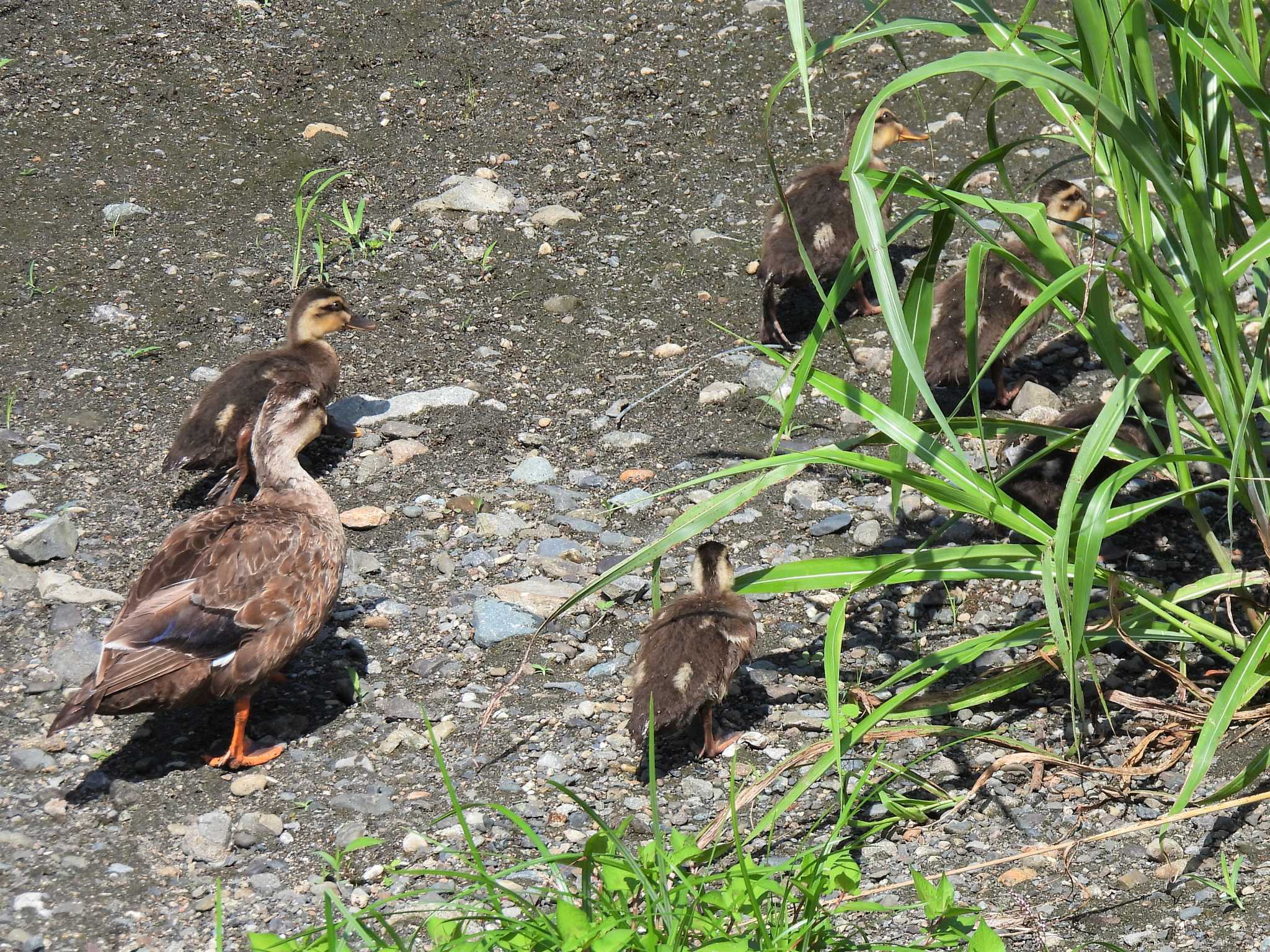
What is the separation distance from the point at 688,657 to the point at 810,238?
9.57 feet

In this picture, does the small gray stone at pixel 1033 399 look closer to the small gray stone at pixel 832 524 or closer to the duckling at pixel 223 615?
the small gray stone at pixel 832 524

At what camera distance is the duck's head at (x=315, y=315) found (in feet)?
18.8

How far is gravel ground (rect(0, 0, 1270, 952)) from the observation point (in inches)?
140

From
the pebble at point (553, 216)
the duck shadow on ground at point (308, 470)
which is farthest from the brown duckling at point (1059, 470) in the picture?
the pebble at point (553, 216)

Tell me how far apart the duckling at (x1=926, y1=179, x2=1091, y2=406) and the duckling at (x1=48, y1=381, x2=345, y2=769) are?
8.67 ft

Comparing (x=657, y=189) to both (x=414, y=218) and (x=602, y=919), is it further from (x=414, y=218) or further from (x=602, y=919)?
(x=602, y=919)

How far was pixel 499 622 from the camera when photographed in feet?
14.9

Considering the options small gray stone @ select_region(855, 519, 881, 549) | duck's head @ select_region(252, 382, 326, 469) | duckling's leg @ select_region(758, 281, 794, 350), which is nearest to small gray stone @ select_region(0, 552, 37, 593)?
duck's head @ select_region(252, 382, 326, 469)

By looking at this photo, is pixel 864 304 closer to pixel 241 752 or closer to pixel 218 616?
pixel 218 616

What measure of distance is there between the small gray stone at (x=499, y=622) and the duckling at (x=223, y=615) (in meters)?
0.51

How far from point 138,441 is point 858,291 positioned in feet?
11.2

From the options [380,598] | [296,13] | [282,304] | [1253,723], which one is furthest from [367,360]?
[1253,723]

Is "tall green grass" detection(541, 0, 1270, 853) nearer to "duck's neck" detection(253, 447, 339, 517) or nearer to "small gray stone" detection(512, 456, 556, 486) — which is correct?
"duck's neck" detection(253, 447, 339, 517)

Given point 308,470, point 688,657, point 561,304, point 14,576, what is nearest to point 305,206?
point 561,304
